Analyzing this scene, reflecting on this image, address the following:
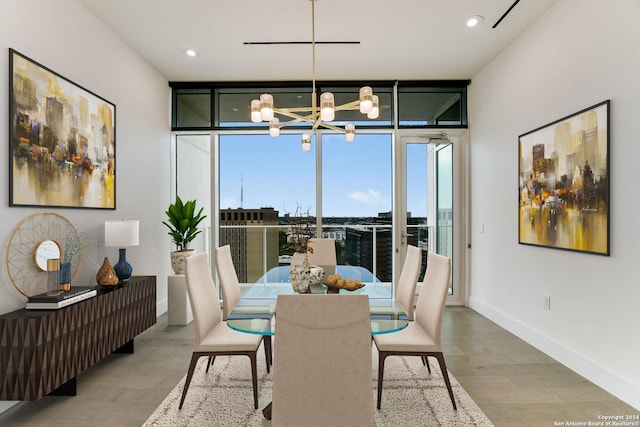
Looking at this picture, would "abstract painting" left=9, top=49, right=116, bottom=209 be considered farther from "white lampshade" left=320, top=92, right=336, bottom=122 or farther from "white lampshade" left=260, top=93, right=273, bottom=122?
"white lampshade" left=320, top=92, right=336, bottom=122

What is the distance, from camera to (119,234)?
10.1ft

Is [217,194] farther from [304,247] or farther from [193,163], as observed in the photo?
[304,247]

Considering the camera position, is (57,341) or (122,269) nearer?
(57,341)

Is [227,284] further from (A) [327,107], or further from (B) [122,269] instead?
(A) [327,107]

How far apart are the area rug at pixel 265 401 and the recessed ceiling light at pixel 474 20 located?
3.07 m

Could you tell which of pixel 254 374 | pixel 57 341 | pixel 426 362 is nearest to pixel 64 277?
pixel 57 341

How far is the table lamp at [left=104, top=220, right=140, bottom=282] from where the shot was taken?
304 cm

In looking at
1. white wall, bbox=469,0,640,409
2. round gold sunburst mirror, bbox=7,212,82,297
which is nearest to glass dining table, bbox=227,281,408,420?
round gold sunburst mirror, bbox=7,212,82,297

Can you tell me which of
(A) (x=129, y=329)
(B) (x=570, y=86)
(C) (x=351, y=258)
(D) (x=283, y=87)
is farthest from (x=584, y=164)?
(A) (x=129, y=329)

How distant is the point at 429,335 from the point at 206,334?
1.50m

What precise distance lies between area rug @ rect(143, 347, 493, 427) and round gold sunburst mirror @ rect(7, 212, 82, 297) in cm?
124

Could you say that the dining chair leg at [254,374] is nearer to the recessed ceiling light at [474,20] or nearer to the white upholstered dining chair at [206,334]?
the white upholstered dining chair at [206,334]

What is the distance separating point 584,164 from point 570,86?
691 millimetres

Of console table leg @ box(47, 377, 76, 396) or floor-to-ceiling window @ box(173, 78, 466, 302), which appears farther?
floor-to-ceiling window @ box(173, 78, 466, 302)
